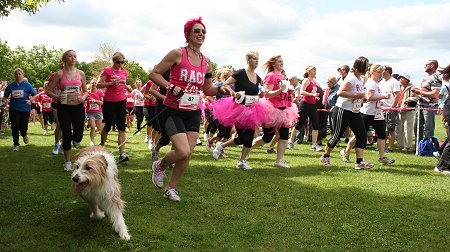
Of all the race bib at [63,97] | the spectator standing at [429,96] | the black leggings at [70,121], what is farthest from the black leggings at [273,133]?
the spectator standing at [429,96]

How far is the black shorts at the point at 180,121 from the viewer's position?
5.21m

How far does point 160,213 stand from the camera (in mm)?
4941

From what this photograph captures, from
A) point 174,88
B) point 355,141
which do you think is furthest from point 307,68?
point 174,88

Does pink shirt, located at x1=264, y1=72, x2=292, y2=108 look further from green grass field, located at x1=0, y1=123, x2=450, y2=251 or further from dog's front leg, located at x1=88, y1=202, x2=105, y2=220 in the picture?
dog's front leg, located at x1=88, y1=202, x2=105, y2=220

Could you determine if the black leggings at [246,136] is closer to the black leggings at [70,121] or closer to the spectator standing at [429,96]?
the black leggings at [70,121]

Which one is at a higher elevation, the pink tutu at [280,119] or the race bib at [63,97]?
the race bib at [63,97]

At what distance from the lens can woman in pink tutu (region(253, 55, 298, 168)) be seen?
8094 mm

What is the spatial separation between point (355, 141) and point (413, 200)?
2.98 metres

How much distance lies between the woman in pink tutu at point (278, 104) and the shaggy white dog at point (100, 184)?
14.3ft

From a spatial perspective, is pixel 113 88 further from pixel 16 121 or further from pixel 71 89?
pixel 16 121

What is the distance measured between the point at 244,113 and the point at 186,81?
2652mm

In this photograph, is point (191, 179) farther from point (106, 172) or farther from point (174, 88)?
point (106, 172)

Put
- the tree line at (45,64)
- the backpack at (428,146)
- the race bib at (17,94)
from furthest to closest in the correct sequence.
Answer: the tree line at (45,64) → the race bib at (17,94) → the backpack at (428,146)

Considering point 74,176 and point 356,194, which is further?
point 356,194
